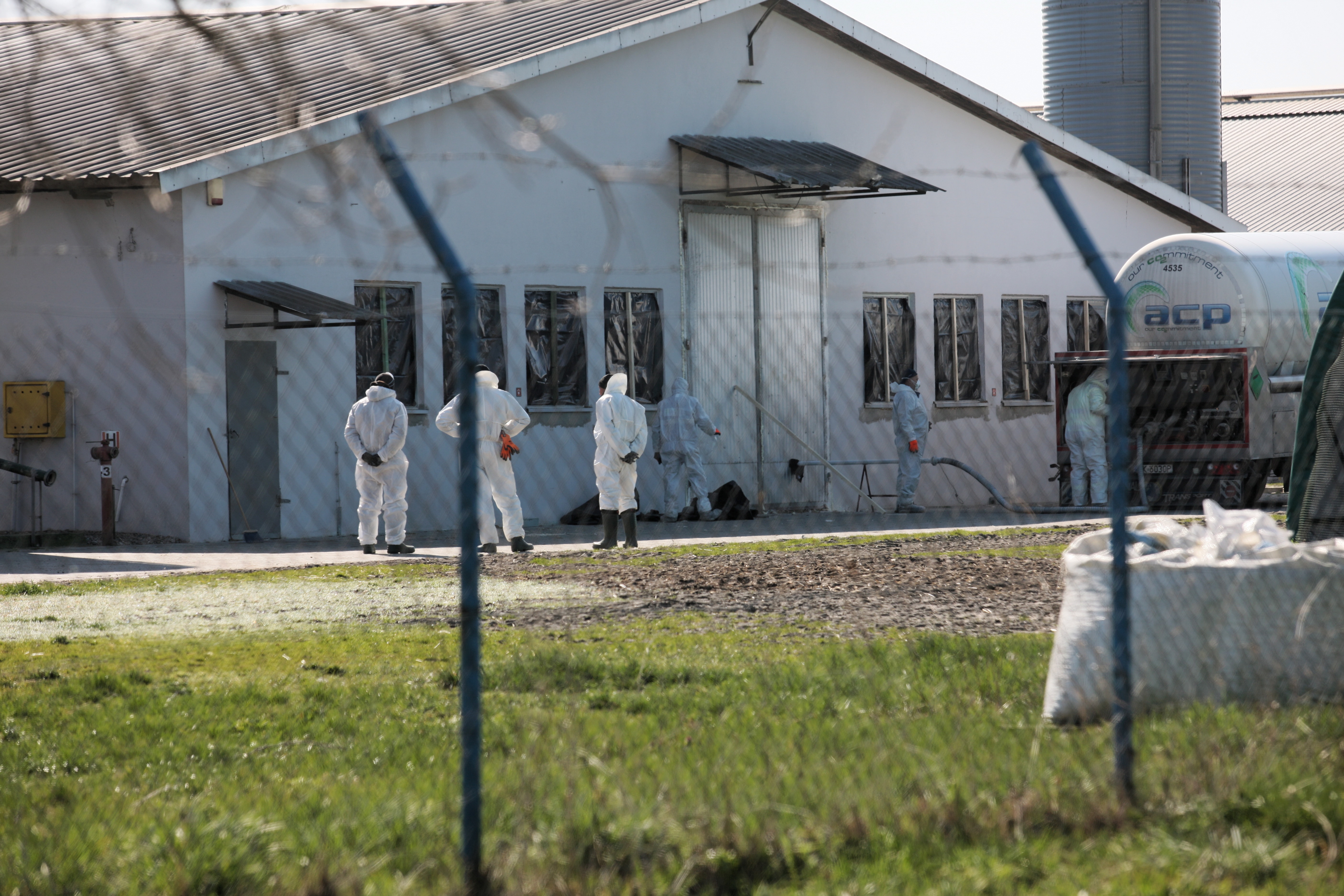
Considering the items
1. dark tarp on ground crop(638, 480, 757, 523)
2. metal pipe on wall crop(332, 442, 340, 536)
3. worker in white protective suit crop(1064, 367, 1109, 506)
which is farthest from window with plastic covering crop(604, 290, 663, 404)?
worker in white protective suit crop(1064, 367, 1109, 506)

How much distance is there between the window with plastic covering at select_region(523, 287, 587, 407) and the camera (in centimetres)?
2095

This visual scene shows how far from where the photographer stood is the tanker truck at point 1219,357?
19453 millimetres

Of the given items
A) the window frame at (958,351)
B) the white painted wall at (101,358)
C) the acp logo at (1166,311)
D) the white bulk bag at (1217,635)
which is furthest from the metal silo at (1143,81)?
the white bulk bag at (1217,635)

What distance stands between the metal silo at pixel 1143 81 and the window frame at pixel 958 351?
4553 mm

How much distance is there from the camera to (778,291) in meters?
23.8

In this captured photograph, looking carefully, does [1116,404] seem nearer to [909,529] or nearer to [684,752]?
[684,752]

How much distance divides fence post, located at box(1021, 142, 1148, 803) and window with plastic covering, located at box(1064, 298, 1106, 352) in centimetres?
2182

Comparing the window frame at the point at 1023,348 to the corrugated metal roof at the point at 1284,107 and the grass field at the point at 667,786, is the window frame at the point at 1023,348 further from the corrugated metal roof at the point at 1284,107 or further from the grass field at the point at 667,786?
the corrugated metal roof at the point at 1284,107

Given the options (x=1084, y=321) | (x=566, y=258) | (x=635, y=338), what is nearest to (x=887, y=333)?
(x=1084, y=321)

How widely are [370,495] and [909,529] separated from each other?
6284mm

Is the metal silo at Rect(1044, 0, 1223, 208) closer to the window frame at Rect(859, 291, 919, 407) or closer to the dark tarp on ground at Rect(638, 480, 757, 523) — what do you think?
the window frame at Rect(859, 291, 919, 407)

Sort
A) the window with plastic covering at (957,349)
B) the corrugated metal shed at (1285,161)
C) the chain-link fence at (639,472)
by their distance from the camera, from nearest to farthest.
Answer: the chain-link fence at (639,472), the window with plastic covering at (957,349), the corrugated metal shed at (1285,161)

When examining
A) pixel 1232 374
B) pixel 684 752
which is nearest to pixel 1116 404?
pixel 684 752

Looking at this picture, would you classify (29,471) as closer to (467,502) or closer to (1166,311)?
(1166,311)
